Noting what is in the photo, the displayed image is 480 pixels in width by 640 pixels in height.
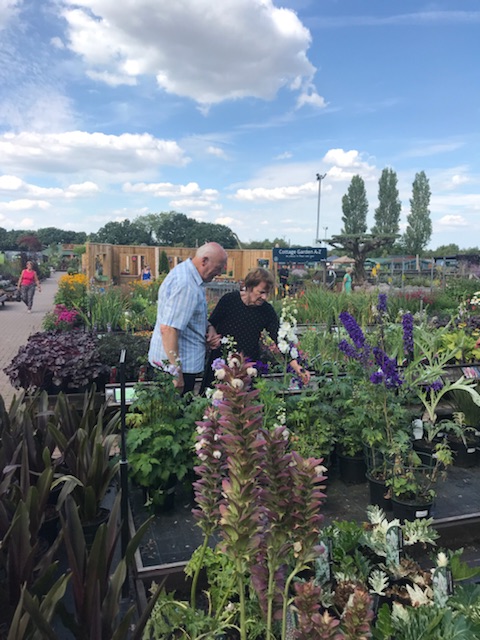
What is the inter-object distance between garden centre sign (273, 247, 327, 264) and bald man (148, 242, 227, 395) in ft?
36.2

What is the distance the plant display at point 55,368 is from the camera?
484 centimetres

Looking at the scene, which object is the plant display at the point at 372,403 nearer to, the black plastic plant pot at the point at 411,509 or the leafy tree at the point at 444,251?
the black plastic plant pot at the point at 411,509

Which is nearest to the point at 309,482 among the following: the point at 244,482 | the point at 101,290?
the point at 244,482

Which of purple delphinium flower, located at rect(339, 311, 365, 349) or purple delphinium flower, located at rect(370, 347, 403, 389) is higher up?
purple delphinium flower, located at rect(339, 311, 365, 349)

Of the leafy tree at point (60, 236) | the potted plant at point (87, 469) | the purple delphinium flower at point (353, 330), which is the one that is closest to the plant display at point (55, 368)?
the potted plant at point (87, 469)

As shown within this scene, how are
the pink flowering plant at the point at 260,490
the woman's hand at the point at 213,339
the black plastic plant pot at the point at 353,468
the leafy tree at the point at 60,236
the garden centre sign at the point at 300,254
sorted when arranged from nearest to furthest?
the pink flowering plant at the point at 260,490, the black plastic plant pot at the point at 353,468, the woman's hand at the point at 213,339, the garden centre sign at the point at 300,254, the leafy tree at the point at 60,236

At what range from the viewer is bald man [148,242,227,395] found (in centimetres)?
315

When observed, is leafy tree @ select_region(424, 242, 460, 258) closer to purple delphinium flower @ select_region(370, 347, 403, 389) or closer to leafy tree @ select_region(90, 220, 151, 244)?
leafy tree @ select_region(90, 220, 151, 244)

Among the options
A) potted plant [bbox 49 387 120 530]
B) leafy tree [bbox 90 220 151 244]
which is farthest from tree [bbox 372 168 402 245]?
potted plant [bbox 49 387 120 530]

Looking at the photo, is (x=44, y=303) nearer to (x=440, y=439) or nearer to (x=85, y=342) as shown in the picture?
(x=85, y=342)

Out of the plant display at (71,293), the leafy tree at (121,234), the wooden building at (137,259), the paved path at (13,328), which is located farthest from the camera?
the leafy tree at (121,234)

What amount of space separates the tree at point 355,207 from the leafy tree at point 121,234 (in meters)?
27.2

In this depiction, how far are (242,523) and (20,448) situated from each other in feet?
5.98

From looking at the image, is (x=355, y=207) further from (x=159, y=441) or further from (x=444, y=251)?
(x=159, y=441)
